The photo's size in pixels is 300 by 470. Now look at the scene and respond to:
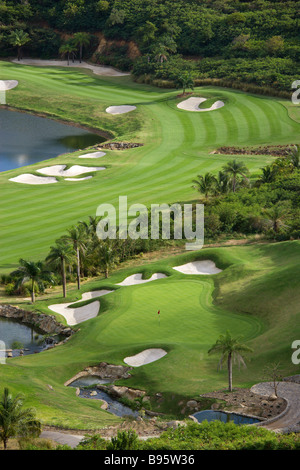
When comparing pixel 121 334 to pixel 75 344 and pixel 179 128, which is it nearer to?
pixel 75 344

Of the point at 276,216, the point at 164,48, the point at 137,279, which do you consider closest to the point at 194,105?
the point at 164,48

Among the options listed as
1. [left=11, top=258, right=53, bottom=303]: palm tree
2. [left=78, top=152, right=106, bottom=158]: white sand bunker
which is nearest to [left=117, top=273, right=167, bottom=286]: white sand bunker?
[left=11, top=258, right=53, bottom=303]: palm tree

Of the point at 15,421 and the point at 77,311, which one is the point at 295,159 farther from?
the point at 15,421

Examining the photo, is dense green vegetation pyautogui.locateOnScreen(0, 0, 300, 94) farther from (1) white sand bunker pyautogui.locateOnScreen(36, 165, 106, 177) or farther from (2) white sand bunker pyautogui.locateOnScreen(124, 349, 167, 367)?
(2) white sand bunker pyautogui.locateOnScreen(124, 349, 167, 367)

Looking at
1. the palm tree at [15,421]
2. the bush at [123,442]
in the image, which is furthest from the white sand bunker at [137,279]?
the bush at [123,442]
